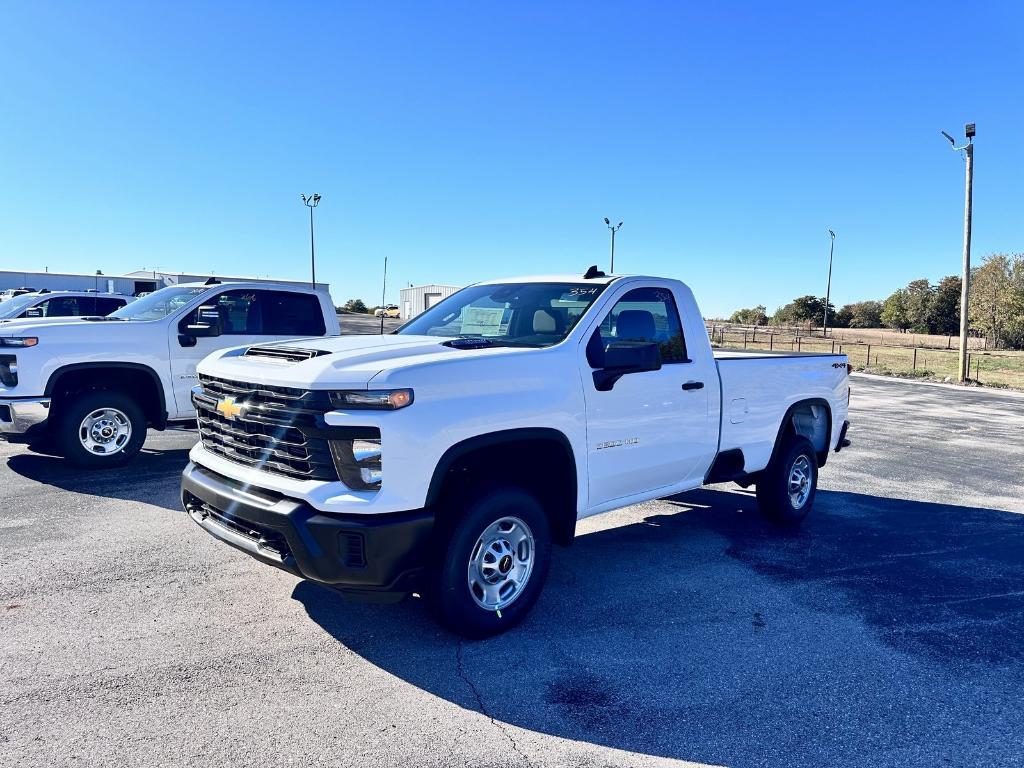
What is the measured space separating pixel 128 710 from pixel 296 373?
5.46 feet

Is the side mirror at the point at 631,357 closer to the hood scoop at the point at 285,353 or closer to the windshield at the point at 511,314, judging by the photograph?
the windshield at the point at 511,314

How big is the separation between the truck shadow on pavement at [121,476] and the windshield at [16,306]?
24.6 ft

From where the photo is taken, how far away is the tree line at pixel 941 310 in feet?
164

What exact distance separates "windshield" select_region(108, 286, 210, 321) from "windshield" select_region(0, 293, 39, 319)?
7.65 metres

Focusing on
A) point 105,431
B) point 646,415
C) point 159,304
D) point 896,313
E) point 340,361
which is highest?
point 896,313

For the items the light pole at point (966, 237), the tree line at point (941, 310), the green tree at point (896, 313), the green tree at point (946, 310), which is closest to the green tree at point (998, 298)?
the tree line at point (941, 310)

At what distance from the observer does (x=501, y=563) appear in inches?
159

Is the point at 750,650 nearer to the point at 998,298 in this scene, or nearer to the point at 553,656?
the point at 553,656

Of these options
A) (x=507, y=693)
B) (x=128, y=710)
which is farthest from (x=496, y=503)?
(x=128, y=710)

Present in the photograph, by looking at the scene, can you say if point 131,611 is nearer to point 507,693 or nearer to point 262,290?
point 507,693

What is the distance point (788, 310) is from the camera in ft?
286

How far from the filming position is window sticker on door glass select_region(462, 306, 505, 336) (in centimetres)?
495

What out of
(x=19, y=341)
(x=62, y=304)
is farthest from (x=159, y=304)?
(x=62, y=304)

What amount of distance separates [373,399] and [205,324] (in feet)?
17.8
